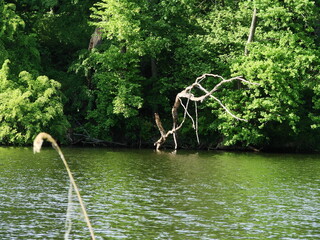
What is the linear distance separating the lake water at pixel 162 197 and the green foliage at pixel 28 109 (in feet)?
17.5

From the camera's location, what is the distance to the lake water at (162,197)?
17.8 meters

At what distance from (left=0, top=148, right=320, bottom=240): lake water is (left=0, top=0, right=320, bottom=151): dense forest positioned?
242 inches

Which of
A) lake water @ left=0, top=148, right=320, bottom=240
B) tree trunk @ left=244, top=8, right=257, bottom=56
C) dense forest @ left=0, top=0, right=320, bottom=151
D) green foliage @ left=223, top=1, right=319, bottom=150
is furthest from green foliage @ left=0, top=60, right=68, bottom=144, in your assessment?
tree trunk @ left=244, top=8, right=257, bottom=56

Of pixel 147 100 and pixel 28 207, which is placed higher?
pixel 147 100

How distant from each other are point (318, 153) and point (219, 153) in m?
6.99

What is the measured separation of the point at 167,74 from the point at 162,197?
23744 mm

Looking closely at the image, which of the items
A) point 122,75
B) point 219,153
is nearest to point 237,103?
point 219,153

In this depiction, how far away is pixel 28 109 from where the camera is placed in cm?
4225

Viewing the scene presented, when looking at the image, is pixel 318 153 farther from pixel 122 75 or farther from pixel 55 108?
pixel 55 108

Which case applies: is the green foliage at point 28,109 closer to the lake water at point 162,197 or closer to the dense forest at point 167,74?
the dense forest at point 167,74

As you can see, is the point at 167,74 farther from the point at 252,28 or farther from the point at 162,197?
the point at 162,197

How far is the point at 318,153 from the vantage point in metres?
43.6

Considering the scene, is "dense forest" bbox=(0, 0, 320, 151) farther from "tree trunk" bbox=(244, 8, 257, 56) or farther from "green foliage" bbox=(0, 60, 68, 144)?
"tree trunk" bbox=(244, 8, 257, 56)

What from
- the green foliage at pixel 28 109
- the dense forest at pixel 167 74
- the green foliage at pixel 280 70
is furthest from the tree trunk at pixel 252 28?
the green foliage at pixel 28 109
